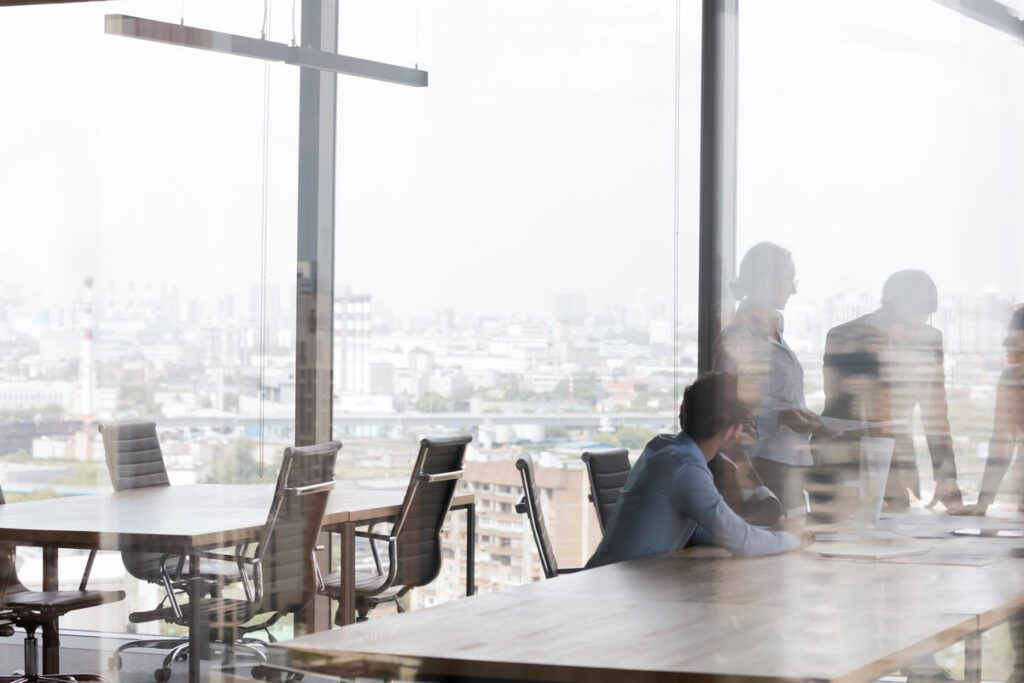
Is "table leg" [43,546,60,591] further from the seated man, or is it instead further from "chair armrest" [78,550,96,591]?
the seated man

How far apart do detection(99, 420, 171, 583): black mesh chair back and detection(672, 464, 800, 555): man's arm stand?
1132 millimetres

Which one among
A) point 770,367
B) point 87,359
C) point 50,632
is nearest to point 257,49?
point 87,359

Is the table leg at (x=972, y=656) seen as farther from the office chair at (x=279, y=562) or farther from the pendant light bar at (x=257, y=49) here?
the pendant light bar at (x=257, y=49)

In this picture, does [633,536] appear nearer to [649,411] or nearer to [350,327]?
[649,411]

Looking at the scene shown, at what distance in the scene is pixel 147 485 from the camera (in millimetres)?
2527

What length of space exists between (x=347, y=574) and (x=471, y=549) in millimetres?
453

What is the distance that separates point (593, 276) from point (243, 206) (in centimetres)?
76

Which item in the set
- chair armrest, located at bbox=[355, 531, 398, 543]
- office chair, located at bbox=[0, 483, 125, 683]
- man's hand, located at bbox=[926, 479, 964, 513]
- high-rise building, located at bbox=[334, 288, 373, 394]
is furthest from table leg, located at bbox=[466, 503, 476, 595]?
office chair, located at bbox=[0, 483, 125, 683]

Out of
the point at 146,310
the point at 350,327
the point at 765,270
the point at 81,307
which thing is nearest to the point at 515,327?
the point at 350,327

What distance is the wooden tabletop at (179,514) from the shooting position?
2.45 meters

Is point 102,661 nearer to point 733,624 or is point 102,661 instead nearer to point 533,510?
point 533,510

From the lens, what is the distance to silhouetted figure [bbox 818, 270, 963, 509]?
1766mm

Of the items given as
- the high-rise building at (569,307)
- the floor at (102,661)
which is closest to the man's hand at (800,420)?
the high-rise building at (569,307)

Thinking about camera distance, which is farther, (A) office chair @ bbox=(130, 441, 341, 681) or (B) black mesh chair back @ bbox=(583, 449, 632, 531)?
(A) office chair @ bbox=(130, 441, 341, 681)
